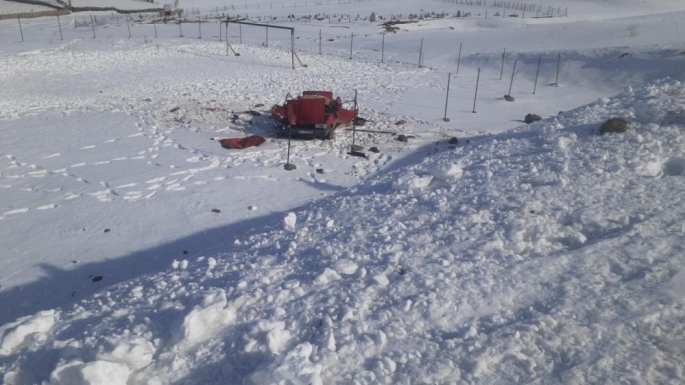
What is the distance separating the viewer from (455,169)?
302 inches

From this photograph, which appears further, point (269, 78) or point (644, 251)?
point (269, 78)

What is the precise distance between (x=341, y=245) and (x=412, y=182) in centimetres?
213

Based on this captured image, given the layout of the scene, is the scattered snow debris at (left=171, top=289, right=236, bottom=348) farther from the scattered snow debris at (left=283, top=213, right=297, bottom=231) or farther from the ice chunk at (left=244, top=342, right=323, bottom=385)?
the scattered snow debris at (left=283, top=213, right=297, bottom=231)

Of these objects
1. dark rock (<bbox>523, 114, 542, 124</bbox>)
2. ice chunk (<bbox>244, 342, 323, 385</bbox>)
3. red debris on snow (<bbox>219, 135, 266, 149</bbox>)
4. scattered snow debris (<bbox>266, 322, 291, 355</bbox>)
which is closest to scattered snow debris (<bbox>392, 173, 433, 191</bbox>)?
scattered snow debris (<bbox>266, 322, 291, 355</bbox>)

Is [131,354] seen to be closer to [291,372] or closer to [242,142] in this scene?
[291,372]

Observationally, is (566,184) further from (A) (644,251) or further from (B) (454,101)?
(B) (454,101)

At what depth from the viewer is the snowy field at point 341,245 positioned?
4016mm

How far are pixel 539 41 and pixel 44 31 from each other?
33782mm

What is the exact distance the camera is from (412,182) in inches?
298

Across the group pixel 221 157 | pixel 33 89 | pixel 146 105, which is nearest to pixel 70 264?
pixel 221 157

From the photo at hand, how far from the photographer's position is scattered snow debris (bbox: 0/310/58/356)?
4.44 metres

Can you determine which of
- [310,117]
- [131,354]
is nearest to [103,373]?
[131,354]

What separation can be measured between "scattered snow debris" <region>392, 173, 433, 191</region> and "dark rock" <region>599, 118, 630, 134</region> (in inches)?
121

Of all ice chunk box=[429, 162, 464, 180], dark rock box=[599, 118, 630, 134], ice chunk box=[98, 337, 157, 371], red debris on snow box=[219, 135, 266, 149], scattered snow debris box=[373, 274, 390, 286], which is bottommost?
red debris on snow box=[219, 135, 266, 149]
